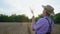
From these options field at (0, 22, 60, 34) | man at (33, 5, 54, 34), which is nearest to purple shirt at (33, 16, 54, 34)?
man at (33, 5, 54, 34)

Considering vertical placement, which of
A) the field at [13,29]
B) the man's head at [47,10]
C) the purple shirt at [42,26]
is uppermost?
the man's head at [47,10]

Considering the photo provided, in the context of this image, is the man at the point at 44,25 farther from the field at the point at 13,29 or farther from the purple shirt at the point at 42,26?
the field at the point at 13,29

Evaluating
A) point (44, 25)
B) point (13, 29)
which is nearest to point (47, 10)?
point (44, 25)

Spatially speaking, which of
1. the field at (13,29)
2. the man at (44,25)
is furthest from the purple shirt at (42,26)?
the field at (13,29)

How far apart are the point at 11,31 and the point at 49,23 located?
2572 millimetres

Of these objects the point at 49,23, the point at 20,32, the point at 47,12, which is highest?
the point at 47,12

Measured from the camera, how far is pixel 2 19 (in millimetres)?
4051

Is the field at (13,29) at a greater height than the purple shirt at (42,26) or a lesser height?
lesser

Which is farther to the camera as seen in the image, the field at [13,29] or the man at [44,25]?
the field at [13,29]

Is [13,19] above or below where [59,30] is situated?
above

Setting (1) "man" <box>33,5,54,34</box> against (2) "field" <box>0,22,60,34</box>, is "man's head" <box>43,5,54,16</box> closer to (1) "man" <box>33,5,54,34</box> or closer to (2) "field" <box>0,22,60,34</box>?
(1) "man" <box>33,5,54,34</box>

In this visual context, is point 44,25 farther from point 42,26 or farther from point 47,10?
point 47,10

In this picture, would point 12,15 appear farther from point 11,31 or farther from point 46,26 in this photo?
point 46,26

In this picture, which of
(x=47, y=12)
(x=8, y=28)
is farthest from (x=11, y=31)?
(x=47, y=12)
